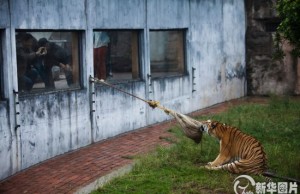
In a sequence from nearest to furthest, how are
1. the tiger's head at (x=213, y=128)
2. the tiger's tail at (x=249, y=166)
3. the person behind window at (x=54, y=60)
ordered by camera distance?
the tiger's tail at (x=249, y=166), the tiger's head at (x=213, y=128), the person behind window at (x=54, y=60)

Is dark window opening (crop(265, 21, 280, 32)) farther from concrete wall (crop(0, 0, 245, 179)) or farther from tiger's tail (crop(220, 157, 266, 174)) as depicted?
tiger's tail (crop(220, 157, 266, 174))

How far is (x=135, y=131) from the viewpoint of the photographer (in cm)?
1159

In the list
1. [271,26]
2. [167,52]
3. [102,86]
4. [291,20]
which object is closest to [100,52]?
[102,86]

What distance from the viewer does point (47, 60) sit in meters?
9.50

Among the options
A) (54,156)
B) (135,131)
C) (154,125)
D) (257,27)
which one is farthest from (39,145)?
(257,27)

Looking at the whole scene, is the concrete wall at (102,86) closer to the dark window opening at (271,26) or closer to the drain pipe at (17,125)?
the drain pipe at (17,125)

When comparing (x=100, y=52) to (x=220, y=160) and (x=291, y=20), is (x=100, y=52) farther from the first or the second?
(x=291, y=20)

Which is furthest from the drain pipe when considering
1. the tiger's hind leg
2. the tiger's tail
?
the tiger's tail

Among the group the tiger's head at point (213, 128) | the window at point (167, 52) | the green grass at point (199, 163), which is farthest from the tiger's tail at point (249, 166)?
the window at point (167, 52)

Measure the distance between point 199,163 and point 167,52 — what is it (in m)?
5.18

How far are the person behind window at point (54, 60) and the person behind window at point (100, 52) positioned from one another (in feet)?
2.58

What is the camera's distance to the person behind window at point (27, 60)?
8.72 m

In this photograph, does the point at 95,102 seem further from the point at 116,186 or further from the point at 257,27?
the point at 257,27

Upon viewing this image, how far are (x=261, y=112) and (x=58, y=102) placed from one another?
237 inches
